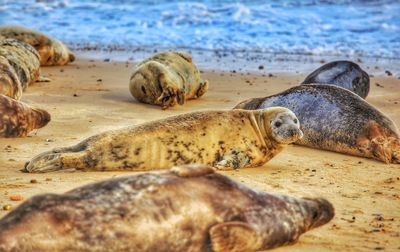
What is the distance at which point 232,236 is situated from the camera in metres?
3.93

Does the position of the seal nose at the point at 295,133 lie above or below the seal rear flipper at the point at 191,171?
below

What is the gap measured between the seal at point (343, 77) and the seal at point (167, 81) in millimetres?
1326

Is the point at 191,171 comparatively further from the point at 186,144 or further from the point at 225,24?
the point at 225,24

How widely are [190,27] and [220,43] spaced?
299 centimetres

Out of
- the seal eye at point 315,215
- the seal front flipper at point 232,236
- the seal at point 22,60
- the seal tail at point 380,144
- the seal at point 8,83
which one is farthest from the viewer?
the seal at point 22,60

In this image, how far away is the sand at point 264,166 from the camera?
483cm

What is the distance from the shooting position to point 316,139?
307 inches

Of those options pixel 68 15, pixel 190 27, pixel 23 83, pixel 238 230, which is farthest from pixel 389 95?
pixel 68 15

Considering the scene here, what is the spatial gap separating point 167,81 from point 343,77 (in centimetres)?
204

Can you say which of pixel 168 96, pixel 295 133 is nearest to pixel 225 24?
pixel 168 96

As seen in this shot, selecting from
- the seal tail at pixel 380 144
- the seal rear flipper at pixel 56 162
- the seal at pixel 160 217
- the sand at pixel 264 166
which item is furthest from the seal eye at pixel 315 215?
the seal tail at pixel 380 144

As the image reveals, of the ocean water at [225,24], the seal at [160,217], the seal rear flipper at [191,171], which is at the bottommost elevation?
the ocean water at [225,24]

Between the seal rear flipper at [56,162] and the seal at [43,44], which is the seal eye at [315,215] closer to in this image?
the seal rear flipper at [56,162]

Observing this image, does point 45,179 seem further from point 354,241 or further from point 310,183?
point 354,241
